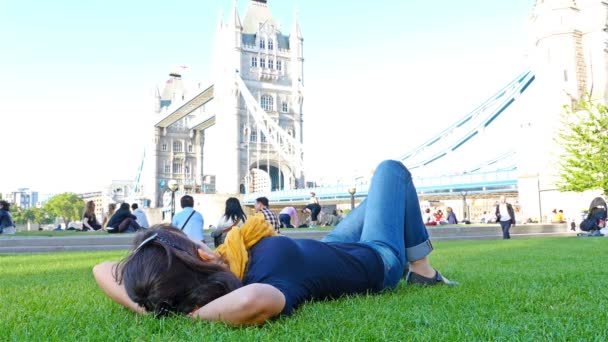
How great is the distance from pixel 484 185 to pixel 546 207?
7.32m

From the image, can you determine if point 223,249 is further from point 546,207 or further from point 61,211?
point 61,211

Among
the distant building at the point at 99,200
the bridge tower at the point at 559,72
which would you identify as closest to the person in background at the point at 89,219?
the bridge tower at the point at 559,72

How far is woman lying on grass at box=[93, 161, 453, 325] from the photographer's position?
6.16 ft

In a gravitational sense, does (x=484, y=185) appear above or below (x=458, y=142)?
below

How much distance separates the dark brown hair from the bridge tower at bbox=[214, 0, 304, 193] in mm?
41212

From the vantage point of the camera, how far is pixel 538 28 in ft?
68.8

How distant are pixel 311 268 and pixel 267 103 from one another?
4534 centimetres

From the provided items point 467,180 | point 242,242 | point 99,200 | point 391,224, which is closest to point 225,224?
point 391,224

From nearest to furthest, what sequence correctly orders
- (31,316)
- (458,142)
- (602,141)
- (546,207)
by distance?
(31,316)
(602,141)
(546,207)
(458,142)

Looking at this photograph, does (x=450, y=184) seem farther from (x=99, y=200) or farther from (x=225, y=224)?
(x=99, y=200)

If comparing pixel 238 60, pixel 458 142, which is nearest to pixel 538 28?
pixel 458 142

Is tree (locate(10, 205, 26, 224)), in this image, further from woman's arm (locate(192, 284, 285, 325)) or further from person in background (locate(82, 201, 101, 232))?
woman's arm (locate(192, 284, 285, 325))

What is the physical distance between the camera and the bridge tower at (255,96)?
44.9 metres

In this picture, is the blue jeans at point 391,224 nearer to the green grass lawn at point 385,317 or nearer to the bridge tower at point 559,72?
the green grass lawn at point 385,317
